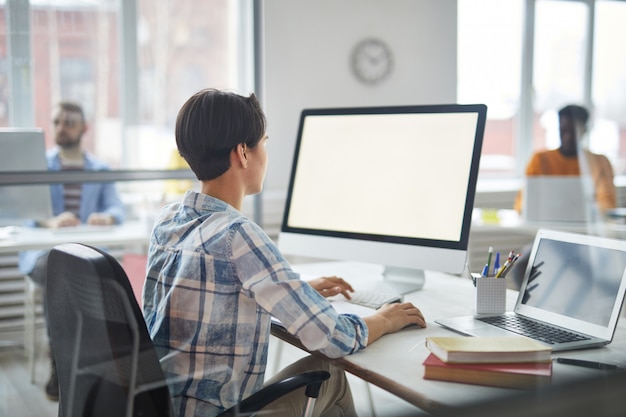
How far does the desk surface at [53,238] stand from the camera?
2.89 m

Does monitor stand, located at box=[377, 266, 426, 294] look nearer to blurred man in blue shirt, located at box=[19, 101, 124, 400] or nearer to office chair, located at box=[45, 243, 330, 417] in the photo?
office chair, located at box=[45, 243, 330, 417]

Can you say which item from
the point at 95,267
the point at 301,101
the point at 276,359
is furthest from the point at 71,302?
the point at 301,101

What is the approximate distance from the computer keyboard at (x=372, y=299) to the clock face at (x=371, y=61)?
256 centimetres

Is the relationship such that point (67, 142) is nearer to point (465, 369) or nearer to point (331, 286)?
point (331, 286)

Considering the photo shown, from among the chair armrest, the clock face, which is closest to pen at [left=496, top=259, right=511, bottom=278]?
the chair armrest

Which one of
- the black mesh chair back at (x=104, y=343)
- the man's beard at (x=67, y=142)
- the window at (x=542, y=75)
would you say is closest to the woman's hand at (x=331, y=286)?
the black mesh chair back at (x=104, y=343)

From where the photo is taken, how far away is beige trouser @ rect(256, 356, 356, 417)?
122 cm

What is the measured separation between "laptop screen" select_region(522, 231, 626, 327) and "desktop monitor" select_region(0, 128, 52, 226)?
2.33 metres

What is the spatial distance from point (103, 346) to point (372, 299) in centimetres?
69

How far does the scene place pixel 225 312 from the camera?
1182 mm

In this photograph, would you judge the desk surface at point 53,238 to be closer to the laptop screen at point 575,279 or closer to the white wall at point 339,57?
the white wall at point 339,57

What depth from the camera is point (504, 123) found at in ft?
15.8

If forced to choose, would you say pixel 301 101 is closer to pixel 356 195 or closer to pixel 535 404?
pixel 356 195

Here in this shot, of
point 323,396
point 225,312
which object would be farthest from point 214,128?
point 323,396
